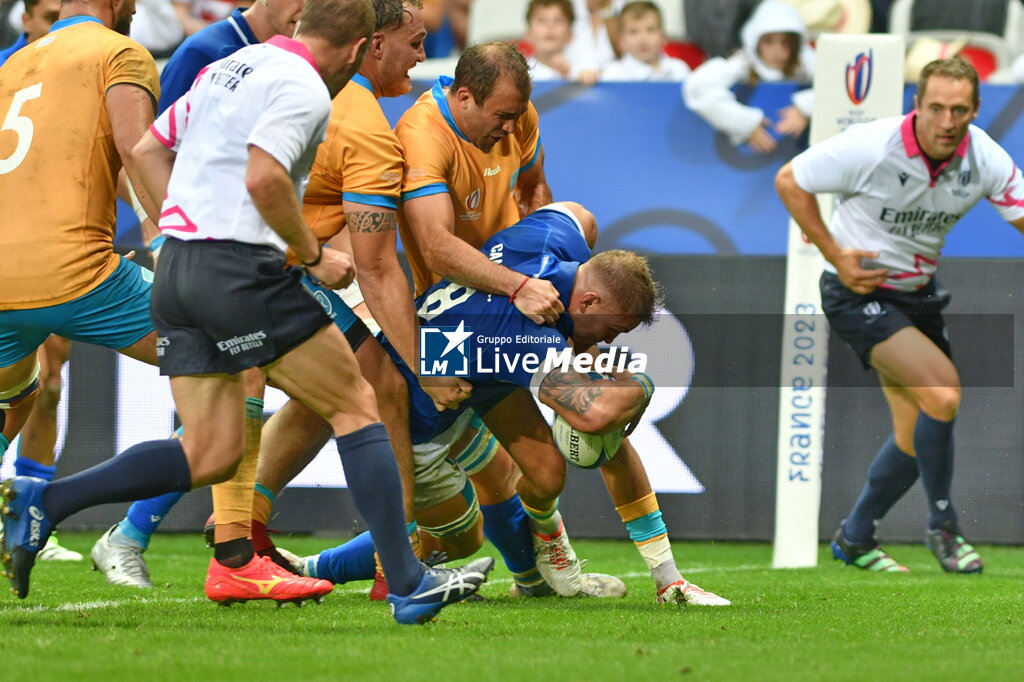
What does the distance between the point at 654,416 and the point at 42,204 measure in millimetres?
4414

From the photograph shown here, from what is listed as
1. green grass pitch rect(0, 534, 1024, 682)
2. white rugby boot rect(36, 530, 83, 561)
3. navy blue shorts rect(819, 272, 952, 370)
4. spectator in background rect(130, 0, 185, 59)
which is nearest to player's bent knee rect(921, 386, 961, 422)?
navy blue shorts rect(819, 272, 952, 370)

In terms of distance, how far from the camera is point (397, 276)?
17.6 ft

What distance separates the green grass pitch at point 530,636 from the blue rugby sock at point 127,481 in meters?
0.40

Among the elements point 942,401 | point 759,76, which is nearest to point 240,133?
point 942,401

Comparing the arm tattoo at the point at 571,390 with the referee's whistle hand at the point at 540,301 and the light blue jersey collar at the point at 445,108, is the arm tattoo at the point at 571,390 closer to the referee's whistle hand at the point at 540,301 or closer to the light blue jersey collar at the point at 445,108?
the referee's whistle hand at the point at 540,301

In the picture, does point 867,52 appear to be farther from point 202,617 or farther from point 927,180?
point 202,617

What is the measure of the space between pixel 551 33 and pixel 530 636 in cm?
749

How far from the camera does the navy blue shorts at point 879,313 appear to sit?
24.6 feet

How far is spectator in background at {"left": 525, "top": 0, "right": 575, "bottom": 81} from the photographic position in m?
11.1

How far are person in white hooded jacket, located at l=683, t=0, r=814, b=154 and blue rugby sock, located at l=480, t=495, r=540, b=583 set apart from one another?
16.0ft

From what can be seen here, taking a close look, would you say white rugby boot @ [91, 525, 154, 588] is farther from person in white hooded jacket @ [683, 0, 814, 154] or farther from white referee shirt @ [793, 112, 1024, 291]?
person in white hooded jacket @ [683, 0, 814, 154]

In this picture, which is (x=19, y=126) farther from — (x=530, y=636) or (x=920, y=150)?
(x=920, y=150)

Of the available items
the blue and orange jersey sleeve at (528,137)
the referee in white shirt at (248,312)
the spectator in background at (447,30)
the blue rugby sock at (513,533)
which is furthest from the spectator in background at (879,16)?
the referee in white shirt at (248,312)

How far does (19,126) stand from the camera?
5.14 meters
